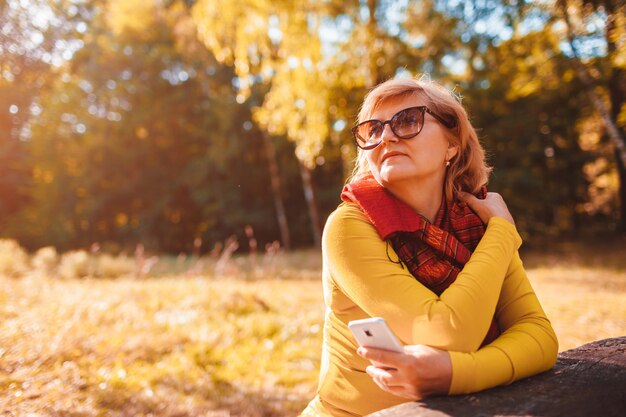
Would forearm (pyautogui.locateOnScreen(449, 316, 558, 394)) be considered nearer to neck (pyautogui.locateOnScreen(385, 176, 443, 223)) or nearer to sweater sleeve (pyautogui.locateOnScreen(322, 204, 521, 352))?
sweater sleeve (pyautogui.locateOnScreen(322, 204, 521, 352))

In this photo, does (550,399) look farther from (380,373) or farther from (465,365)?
(380,373)

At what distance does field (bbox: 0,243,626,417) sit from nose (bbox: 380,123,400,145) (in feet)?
7.21

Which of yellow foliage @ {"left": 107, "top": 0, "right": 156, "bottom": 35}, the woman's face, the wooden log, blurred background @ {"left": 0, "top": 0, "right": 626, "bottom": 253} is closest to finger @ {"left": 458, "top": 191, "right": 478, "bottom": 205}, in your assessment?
the woman's face

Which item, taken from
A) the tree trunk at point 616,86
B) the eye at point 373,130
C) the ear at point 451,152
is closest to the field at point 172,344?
the eye at point 373,130

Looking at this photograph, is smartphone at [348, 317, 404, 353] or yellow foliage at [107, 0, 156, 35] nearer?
smartphone at [348, 317, 404, 353]

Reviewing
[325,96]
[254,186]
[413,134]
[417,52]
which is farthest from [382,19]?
[254,186]

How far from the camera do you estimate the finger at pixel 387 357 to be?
1275mm

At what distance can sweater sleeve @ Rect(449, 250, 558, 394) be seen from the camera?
130cm

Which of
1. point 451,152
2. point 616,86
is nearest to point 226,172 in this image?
point 616,86

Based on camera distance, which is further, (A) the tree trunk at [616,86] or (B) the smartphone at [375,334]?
(A) the tree trunk at [616,86]

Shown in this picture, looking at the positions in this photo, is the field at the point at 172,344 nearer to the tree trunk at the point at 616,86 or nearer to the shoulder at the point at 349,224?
the shoulder at the point at 349,224

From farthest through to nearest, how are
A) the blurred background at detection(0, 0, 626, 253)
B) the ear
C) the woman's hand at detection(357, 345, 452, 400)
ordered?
the blurred background at detection(0, 0, 626, 253)
the ear
the woman's hand at detection(357, 345, 452, 400)

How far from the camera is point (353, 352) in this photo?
1551 millimetres

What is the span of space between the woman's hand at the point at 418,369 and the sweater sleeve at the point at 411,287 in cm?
6
